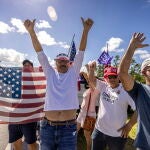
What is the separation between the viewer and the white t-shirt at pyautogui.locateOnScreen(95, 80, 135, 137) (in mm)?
5621

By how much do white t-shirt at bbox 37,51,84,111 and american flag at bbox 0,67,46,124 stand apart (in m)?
1.55

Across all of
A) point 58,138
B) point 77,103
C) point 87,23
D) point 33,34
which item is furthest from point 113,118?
point 33,34

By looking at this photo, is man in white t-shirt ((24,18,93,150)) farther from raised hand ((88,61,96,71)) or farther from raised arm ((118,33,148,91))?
raised arm ((118,33,148,91))

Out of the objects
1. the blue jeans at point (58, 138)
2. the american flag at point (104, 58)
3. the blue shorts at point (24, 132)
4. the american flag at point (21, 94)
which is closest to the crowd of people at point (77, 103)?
the blue jeans at point (58, 138)

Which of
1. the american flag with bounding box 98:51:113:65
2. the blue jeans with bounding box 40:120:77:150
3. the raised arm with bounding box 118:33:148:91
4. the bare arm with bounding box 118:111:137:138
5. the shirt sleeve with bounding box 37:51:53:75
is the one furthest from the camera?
the american flag with bounding box 98:51:113:65

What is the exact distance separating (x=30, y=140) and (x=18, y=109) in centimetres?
62

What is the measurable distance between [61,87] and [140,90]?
1.43 m

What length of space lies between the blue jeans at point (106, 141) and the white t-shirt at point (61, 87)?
870 mm

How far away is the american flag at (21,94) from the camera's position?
6.59 meters

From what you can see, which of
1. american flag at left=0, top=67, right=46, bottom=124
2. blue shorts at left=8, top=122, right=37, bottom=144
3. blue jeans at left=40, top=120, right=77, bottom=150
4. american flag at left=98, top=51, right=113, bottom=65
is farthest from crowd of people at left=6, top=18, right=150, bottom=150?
american flag at left=98, top=51, right=113, bottom=65

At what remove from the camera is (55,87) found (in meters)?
5.13

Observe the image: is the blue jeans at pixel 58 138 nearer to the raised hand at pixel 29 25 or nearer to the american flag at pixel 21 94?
the raised hand at pixel 29 25

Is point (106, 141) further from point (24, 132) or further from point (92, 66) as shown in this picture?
point (24, 132)

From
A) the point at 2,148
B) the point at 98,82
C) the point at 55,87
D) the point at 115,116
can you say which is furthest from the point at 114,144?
the point at 2,148
